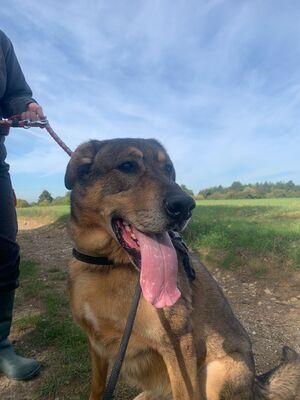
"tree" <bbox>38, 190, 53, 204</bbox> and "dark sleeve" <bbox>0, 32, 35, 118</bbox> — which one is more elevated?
"tree" <bbox>38, 190, 53, 204</bbox>

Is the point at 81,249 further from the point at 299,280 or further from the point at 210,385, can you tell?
the point at 299,280

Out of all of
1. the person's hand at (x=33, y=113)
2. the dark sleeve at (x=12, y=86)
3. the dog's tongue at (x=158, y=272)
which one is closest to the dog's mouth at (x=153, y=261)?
the dog's tongue at (x=158, y=272)

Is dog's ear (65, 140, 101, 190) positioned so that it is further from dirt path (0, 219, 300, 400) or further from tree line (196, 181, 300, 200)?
tree line (196, 181, 300, 200)

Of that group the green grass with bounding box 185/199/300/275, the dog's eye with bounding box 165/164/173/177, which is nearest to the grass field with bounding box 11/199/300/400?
the green grass with bounding box 185/199/300/275

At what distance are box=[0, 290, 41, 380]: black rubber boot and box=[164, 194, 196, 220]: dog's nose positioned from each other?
7.35 feet

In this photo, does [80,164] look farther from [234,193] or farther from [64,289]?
[234,193]

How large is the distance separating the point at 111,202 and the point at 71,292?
2.95 ft

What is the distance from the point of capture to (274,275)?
6.78 metres

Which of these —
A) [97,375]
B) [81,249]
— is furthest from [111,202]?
[97,375]

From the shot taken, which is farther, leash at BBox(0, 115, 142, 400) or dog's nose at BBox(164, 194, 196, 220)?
dog's nose at BBox(164, 194, 196, 220)

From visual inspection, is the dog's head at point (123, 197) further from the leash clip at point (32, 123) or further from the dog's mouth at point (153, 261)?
the leash clip at point (32, 123)

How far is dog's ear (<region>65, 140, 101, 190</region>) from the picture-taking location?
122 inches

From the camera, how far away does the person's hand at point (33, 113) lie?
3648mm

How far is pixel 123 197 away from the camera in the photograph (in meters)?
2.78
